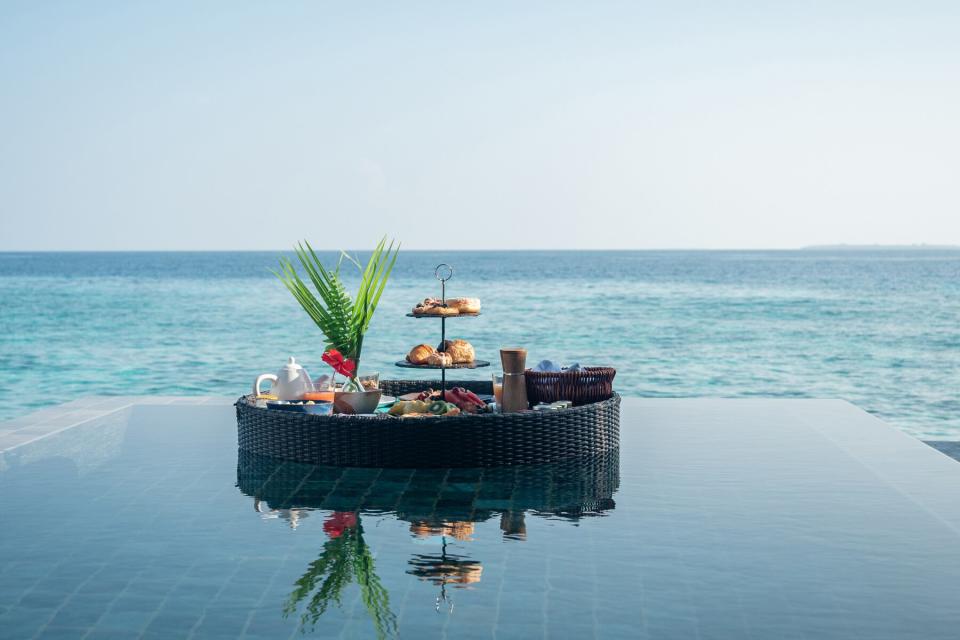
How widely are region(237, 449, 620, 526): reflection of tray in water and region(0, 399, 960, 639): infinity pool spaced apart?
0.02 meters

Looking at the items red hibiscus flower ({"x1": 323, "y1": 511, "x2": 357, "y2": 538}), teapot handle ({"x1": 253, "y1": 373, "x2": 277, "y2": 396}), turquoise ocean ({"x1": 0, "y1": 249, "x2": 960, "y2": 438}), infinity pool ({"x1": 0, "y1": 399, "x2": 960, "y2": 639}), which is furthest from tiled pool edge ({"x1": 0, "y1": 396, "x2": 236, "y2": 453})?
turquoise ocean ({"x1": 0, "y1": 249, "x2": 960, "y2": 438})

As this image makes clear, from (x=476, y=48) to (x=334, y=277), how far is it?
1150 inches

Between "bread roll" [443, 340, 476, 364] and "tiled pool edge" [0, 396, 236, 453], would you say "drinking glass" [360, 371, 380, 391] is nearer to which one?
"bread roll" [443, 340, 476, 364]

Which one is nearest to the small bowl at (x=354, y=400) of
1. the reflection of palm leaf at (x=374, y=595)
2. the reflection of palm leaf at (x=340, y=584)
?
the reflection of palm leaf at (x=340, y=584)

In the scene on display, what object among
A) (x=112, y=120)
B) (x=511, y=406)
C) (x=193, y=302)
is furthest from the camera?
(x=112, y=120)

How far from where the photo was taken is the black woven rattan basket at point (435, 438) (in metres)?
5.60

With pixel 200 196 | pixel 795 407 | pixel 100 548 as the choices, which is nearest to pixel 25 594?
pixel 100 548

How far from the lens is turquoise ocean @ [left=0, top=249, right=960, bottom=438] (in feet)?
62.1

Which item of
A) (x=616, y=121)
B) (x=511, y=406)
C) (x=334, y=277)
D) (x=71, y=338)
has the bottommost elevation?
(x=71, y=338)

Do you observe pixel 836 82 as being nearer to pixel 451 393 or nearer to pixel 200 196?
pixel 200 196

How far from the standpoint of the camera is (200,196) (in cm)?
5159

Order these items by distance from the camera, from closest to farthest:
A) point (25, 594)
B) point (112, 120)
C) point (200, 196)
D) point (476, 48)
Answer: point (25, 594)
point (476, 48)
point (112, 120)
point (200, 196)

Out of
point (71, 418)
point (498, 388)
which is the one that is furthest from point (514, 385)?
point (71, 418)

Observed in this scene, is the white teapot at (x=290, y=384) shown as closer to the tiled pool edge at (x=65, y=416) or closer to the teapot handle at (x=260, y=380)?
the teapot handle at (x=260, y=380)
